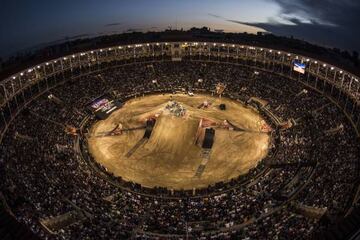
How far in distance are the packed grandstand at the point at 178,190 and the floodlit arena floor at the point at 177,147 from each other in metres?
2.56

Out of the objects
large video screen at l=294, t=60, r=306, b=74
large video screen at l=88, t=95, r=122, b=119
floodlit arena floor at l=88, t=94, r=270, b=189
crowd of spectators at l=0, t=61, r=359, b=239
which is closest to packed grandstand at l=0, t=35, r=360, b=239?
crowd of spectators at l=0, t=61, r=359, b=239

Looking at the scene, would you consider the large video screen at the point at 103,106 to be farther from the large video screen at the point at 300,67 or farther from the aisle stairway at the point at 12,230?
the aisle stairway at the point at 12,230

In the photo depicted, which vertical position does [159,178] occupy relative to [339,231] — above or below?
below

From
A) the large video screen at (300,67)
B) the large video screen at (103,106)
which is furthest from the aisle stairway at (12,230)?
the large video screen at (300,67)

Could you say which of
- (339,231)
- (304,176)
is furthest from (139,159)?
(339,231)

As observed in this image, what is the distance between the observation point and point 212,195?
2018 inches

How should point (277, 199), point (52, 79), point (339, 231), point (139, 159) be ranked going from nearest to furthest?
point (339, 231) < point (277, 199) < point (139, 159) < point (52, 79)

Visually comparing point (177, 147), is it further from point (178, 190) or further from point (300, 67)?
point (300, 67)

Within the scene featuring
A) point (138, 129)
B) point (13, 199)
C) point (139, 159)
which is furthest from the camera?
point (138, 129)

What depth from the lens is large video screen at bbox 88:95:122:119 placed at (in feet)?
247

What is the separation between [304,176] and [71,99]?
49.5m

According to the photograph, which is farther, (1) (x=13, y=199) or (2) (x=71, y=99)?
(2) (x=71, y=99)

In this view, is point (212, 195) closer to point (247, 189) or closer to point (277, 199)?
point (247, 189)

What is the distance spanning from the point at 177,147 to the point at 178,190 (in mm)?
12517
